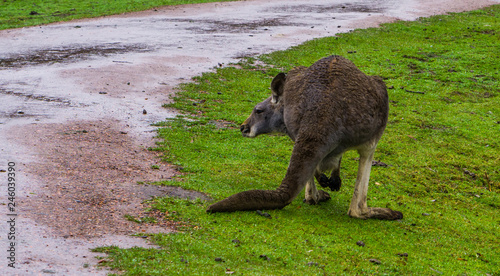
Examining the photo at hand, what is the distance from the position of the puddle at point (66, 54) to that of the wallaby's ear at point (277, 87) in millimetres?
9883

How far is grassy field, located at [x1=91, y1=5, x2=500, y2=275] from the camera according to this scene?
633cm

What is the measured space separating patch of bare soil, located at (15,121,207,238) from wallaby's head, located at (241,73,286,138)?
4.64ft

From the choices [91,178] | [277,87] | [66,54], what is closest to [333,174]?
[277,87]

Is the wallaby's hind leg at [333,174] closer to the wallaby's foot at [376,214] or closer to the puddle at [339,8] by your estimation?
the wallaby's foot at [376,214]

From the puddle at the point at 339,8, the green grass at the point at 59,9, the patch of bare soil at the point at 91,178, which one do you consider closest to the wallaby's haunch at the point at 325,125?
the patch of bare soil at the point at 91,178

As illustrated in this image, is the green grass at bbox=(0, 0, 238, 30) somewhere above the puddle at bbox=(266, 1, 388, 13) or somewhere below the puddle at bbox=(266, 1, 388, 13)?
above

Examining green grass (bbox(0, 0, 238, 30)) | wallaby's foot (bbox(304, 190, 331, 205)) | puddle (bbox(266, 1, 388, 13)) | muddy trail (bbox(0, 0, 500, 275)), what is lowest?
wallaby's foot (bbox(304, 190, 331, 205))

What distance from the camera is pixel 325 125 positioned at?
7090mm

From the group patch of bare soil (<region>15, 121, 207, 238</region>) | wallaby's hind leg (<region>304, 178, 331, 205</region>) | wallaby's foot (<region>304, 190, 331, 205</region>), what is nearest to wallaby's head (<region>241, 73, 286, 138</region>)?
wallaby's hind leg (<region>304, 178, 331, 205</region>)

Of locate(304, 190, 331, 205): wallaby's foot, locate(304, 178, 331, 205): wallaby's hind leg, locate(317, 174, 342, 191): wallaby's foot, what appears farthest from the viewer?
locate(304, 190, 331, 205): wallaby's foot

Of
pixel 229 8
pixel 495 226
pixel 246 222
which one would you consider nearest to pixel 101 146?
pixel 246 222

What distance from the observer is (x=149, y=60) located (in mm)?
17125

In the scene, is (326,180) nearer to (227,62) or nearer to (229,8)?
(227,62)

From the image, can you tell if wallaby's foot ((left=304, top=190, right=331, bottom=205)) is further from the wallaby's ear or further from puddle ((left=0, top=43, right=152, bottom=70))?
puddle ((left=0, top=43, right=152, bottom=70))
